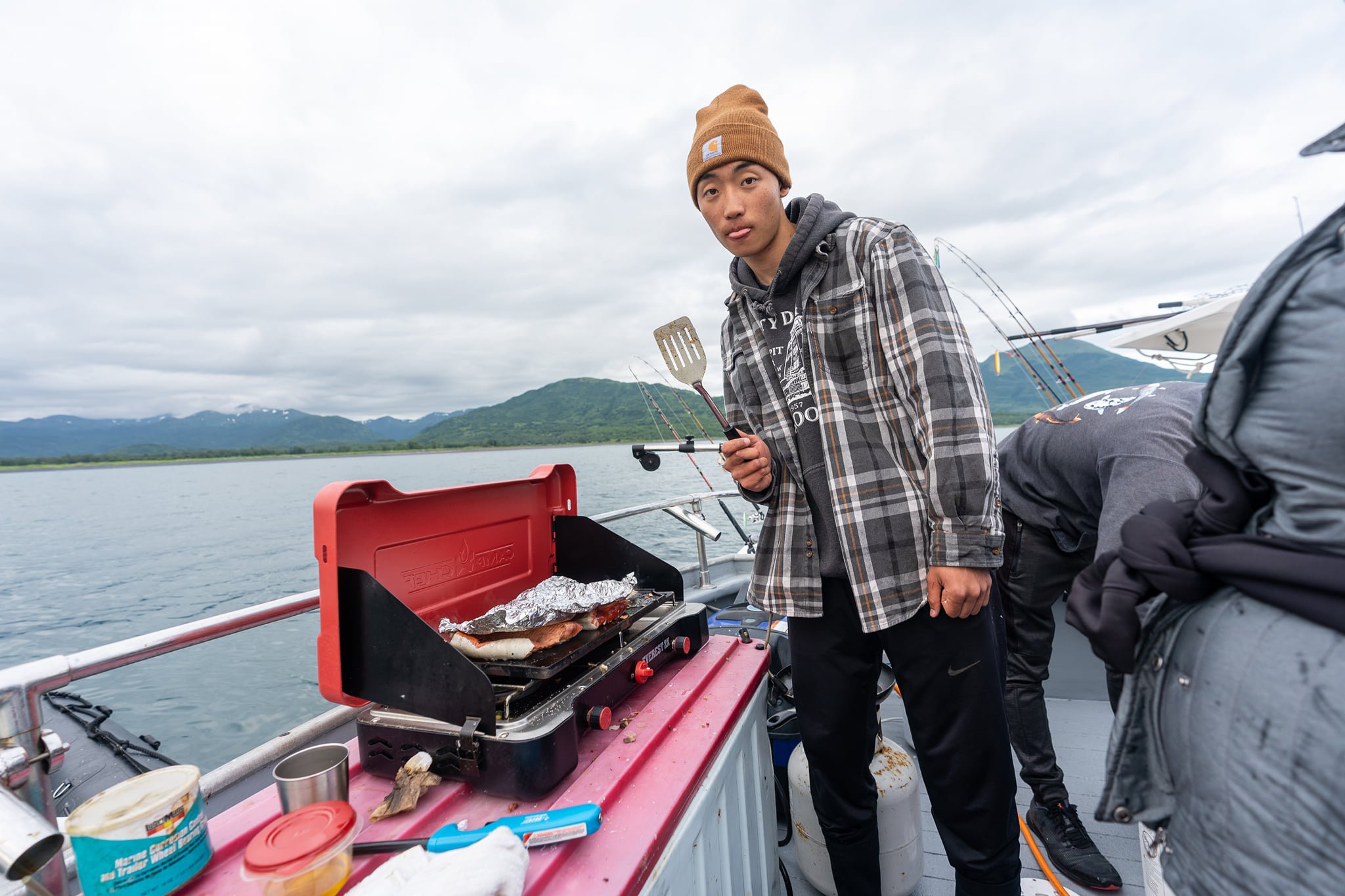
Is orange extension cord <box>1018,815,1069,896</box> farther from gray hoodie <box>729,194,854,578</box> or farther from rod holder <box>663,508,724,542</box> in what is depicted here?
rod holder <box>663,508,724,542</box>

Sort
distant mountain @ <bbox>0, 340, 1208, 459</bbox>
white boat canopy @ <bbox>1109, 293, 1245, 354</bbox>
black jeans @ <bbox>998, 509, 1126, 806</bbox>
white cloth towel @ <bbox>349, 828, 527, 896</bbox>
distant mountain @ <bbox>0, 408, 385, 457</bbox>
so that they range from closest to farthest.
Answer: white cloth towel @ <bbox>349, 828, 527, 896</bbox>
black jeans @ <bbox>998, 509, 1126, 806</bbox>
white boat canopy @ <bbox>1109, 293, 1245, 354</bbox>
distant mountain @ <bbox>0, 340, 1208, 459</bbox>
distant mountain @ <bbox>0, 408, 385, 457</bbox>

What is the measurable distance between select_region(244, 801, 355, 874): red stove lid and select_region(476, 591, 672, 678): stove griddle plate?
0.32 metres

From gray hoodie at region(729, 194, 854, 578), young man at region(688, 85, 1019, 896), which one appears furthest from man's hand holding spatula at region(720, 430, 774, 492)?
gray hoodie at region(729, 194, 854, 578)

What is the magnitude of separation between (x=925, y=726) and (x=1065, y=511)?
3.66 ft

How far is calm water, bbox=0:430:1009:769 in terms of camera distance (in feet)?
20.2

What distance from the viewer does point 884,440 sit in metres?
1.45

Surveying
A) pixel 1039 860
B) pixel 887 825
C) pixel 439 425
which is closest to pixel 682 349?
pixel 887 825

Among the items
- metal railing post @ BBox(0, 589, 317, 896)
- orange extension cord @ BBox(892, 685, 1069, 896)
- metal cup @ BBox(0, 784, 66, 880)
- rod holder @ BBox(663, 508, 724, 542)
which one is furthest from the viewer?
rod holder @ BBox(663, 508, 724, 542)

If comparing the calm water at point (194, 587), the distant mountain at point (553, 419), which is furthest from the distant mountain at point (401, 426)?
the calm water at point (194, 587)

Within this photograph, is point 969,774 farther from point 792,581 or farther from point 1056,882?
point 1056,882

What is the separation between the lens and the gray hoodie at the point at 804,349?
1511 mm

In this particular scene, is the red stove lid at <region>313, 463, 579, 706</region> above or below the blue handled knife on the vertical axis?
above

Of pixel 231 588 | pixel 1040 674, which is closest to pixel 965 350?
pixel 1040 674

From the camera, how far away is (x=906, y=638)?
139 centimetres
